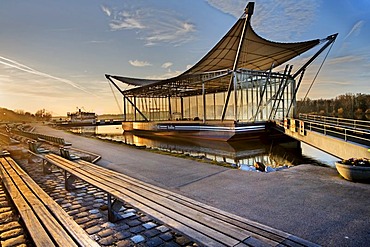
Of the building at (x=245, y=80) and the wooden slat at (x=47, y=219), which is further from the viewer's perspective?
the building at (x=245, y=80)

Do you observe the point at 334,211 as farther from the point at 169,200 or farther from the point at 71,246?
the point at 71,246

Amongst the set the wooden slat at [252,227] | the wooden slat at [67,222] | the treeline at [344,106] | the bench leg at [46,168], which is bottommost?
the bench leg at [46,168]

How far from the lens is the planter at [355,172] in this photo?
4961 millimetres

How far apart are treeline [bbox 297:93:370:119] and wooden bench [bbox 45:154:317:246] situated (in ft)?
160

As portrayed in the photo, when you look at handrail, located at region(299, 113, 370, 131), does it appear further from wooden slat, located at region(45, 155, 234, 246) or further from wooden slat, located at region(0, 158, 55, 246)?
wooden slat, located at region(0, 158, 55, 246)

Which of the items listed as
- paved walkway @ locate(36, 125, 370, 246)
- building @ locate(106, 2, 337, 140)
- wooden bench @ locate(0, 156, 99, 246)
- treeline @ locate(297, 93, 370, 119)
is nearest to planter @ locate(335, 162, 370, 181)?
paved walkway @ locate(36, 125, 370, 246)

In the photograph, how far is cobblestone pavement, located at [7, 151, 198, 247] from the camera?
116 inches

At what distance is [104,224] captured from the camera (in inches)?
134

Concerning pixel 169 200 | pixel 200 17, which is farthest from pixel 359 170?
pixel 200 17

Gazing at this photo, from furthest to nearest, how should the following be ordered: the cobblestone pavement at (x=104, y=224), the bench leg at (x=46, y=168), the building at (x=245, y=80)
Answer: the building at (x=245, y=80), the bench leg at (x=46, y=168), the cobblestone pavement at (x=104, y=224)

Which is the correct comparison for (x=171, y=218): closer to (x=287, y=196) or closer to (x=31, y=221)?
(x=31, y=221)

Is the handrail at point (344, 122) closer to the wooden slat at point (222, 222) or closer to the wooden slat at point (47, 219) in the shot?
the wooden slat at point (222, 222)

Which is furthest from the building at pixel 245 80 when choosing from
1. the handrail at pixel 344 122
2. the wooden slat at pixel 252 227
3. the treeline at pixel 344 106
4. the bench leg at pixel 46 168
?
the treeline at pixel 344 106

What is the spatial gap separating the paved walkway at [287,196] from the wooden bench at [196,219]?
0.99 metres
